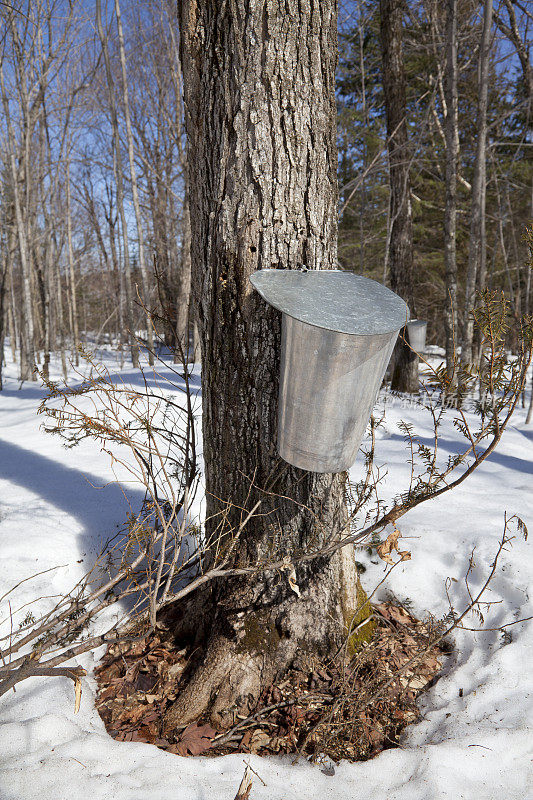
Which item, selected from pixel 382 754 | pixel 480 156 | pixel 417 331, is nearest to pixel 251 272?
pixel 382 754

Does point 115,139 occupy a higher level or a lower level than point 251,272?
higher

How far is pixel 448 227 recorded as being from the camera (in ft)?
20.1

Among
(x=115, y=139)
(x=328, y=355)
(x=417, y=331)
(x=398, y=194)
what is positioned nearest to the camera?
(x=328, y=355)

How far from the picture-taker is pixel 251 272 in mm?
1635

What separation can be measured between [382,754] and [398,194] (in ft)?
22.0

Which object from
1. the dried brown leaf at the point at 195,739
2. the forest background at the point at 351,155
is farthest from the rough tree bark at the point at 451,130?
the dried brown leaf at the point at 195,739

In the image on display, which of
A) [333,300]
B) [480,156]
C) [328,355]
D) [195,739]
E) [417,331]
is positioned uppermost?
[480,156]

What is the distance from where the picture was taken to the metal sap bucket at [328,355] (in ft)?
4.32

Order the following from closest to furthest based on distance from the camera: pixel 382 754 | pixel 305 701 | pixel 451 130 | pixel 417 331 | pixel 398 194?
pixel 382 754
pixel 305 701
pixel 451 130
pixel 417 331
pixel 398 194

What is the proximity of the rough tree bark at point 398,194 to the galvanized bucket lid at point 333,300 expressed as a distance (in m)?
5.35

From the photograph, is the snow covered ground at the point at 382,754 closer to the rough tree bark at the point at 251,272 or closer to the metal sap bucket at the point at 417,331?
the rough tree bark at the point at 251,272

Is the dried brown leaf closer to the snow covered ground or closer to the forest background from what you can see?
the snow covered ground

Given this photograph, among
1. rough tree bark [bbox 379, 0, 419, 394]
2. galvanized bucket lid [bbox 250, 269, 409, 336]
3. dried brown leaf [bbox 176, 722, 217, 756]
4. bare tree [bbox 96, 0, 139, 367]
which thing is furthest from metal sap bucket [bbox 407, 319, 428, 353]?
dried brown leaf [bbox 176, 722, 217, 756]

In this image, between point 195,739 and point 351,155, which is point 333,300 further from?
point 351,155
